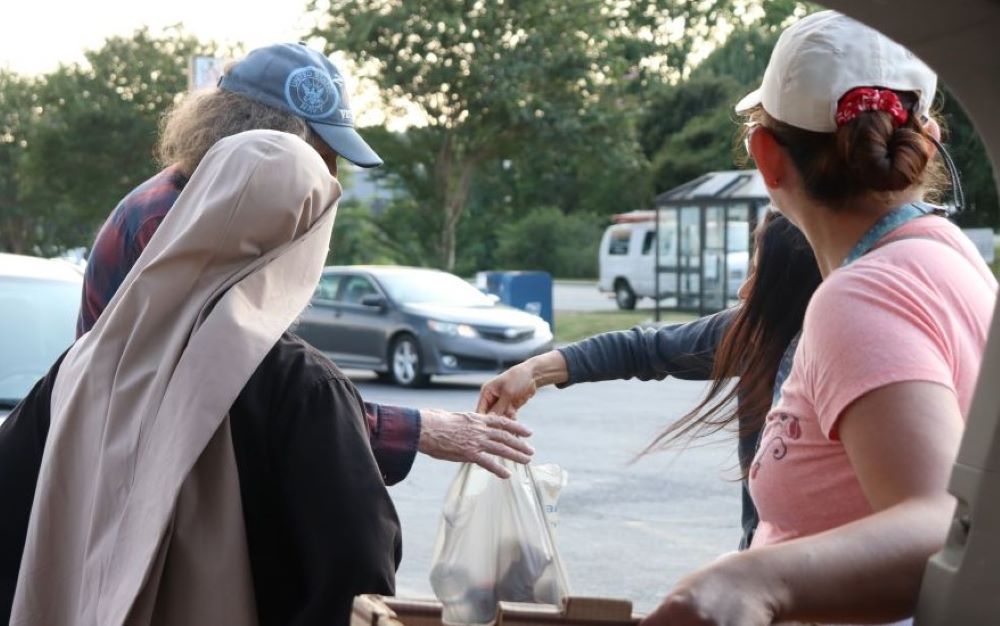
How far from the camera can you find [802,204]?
5.77 feet

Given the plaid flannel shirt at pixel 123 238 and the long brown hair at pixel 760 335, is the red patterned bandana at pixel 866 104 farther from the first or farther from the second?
the plaid flannel shirt at pixel 123 238

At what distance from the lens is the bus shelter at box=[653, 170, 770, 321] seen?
27062mm

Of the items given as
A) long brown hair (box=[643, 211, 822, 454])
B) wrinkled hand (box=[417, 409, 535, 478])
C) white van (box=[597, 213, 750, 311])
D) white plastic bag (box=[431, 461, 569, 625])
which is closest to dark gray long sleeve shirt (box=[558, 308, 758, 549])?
long brown hair (box=[643, 211, 822, 454])

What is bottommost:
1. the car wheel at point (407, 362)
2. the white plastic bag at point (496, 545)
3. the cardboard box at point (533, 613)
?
the car wheel at point (407, 362)

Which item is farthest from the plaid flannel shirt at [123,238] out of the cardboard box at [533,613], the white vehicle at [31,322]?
the white vehicle at [31,322]

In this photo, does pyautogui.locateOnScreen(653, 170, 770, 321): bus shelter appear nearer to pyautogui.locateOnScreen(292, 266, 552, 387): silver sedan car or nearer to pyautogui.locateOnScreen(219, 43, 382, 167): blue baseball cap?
pyautogui.locateOnScreen(292, 266, 552, 387): silver sedan car

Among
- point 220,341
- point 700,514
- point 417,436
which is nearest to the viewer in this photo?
point 220,341

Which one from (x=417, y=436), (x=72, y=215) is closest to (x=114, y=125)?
(x=72, y=215)

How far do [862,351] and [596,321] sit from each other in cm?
2959

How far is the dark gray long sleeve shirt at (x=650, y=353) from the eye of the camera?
129 inches

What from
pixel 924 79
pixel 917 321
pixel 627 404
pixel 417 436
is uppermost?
pixel 924 79

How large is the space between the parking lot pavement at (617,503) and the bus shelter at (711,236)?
1247cm

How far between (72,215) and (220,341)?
4379 cm

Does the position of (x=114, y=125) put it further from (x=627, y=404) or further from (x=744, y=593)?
(x=744, y=593)
